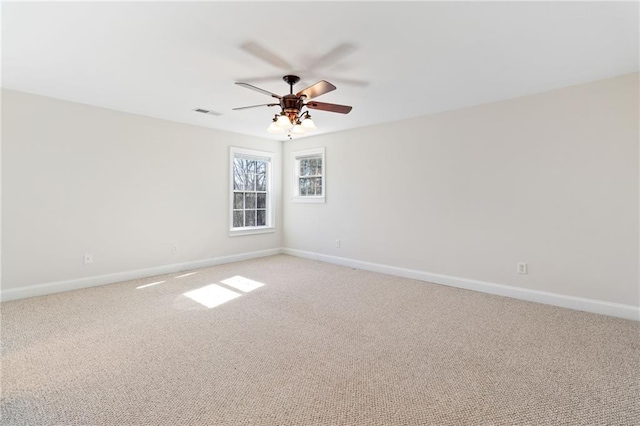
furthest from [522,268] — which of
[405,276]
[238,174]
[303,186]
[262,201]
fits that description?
[238,174]

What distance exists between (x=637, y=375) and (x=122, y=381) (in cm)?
333

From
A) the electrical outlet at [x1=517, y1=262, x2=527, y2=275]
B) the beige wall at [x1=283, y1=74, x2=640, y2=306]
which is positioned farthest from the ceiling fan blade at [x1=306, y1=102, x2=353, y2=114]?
the electrical outlet at [x1=517, y1=262, x2=527, y2=275]

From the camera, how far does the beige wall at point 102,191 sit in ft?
11.4

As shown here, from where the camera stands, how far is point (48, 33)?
222 centimetres

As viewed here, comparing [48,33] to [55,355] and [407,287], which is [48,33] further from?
[407,287]

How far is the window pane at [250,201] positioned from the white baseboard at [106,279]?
35.1 inches

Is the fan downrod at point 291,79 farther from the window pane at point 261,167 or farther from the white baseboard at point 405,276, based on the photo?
the window pane at point 261,167

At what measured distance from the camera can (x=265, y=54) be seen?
2518 millimetres

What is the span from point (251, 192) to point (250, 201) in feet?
0.57

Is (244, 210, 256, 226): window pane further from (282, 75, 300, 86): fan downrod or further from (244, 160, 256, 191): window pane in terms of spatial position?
(282, 75, 300, 86): fan downrod

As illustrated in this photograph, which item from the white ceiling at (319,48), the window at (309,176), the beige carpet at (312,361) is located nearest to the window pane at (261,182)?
the window at (309,176)

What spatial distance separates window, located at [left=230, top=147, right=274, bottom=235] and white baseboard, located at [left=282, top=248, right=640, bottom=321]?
184 cm

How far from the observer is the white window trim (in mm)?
5465

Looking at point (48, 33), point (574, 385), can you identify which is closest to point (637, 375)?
point (574, 385)
